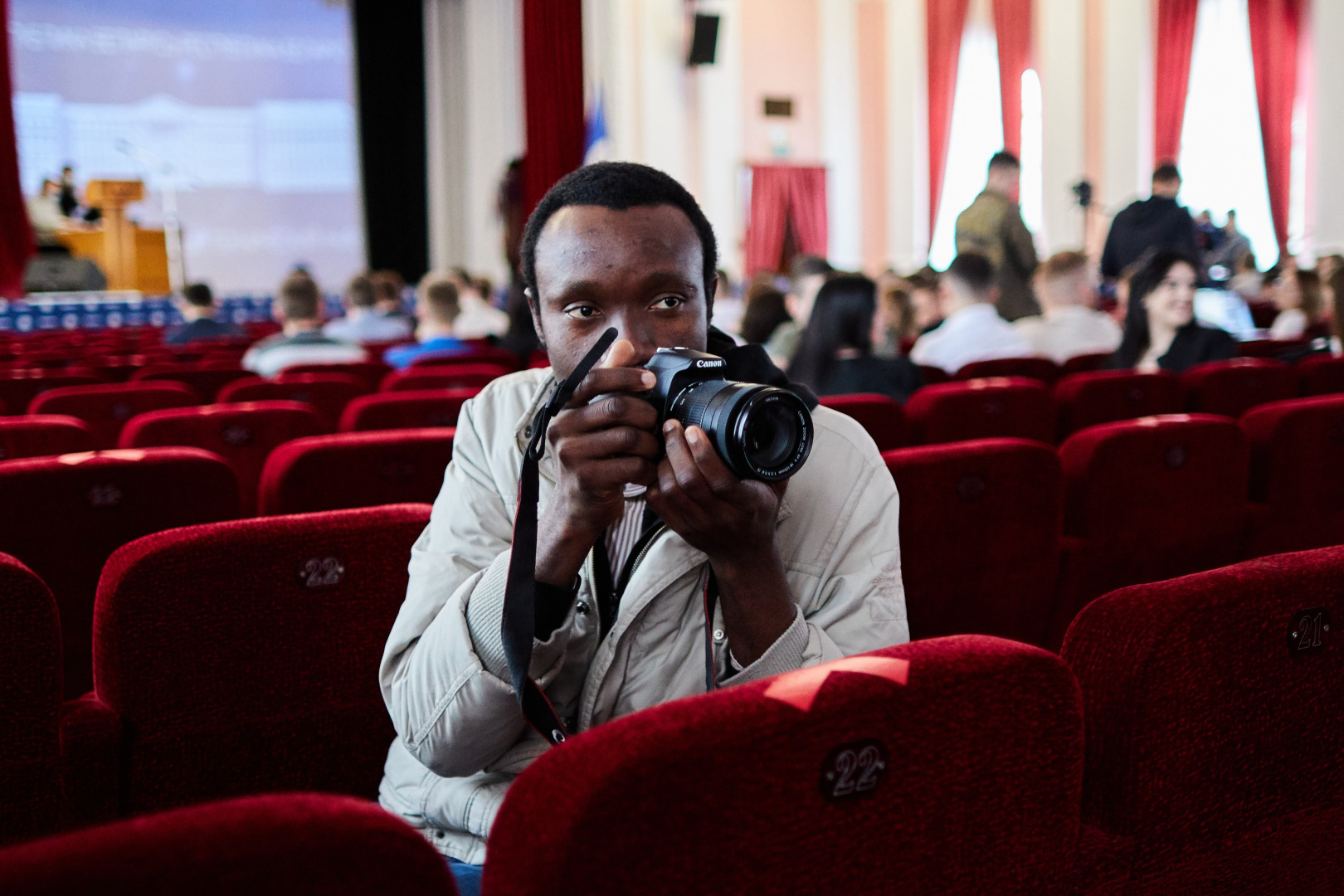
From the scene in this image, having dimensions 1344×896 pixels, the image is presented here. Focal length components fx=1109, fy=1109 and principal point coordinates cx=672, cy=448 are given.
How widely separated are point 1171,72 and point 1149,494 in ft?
39.0

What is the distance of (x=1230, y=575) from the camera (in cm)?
93

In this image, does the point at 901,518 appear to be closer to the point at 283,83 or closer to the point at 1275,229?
the point at 1275,229

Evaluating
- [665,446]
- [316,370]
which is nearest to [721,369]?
[665,446]

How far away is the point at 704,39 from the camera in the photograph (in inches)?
466

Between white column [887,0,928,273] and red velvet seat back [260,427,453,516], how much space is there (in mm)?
13005

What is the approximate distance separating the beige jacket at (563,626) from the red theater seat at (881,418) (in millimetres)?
1339

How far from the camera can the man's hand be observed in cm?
97

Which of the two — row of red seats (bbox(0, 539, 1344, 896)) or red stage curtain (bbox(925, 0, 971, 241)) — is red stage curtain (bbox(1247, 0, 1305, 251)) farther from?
row of red seats (bbox(0, 539, 1344, 896))

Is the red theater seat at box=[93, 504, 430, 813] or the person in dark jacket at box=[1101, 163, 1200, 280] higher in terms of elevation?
the person in dark jacket at box=[1101, 163, 1200, 280]

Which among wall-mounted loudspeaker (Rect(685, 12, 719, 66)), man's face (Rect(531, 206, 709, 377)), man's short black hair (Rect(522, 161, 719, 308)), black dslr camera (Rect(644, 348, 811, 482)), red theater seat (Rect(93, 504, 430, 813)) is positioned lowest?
red theater seat (Rect(93, 504, 430, 813))

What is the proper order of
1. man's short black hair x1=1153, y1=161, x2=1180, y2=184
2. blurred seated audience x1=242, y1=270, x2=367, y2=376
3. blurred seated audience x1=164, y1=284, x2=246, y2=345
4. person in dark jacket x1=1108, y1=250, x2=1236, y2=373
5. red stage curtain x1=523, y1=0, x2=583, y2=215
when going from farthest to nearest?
red stage curtain x1=523, y1=0, x2=583, y2=215
blurred seated audience x1=164, y1=284, x2=246, y2=345
man's short black hair x1=1153, y1=161, x2=1180, y2=184
blurred seated audience x1=242, y1=270, x2=367, y2=376
person in dark jacket x1=1108, y1=250, x2=1236, y2=373

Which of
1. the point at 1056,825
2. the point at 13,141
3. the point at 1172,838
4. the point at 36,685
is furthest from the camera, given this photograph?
the point at 13,141

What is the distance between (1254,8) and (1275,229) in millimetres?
2414

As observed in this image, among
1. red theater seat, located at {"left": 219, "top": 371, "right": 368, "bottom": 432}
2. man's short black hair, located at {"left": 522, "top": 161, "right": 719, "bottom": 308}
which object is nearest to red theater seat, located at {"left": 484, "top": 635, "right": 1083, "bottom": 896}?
man's short black hair, located at {"left": 522, "top": 161, "right": 719, "bottom": 308}
